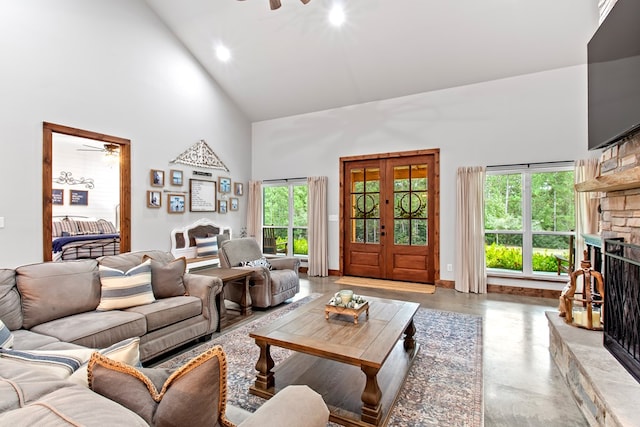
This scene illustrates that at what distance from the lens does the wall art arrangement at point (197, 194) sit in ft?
17.4

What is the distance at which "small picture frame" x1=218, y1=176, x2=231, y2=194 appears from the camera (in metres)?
6.57

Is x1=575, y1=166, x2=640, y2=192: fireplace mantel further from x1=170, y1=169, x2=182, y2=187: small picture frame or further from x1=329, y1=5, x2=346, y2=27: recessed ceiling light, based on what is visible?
x1=170, y1=169, x2=182, y2=187: small picture frame

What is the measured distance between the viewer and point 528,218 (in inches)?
198

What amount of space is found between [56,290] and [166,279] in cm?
84

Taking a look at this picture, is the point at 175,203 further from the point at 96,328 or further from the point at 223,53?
the point at 96,328

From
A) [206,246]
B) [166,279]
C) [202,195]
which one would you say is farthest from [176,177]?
[166,279]

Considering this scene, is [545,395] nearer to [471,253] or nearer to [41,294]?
[471,253]

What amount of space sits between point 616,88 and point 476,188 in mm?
2896

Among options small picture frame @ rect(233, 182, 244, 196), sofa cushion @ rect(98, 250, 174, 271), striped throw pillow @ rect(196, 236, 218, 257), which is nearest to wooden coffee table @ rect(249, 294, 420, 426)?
sofa cushion @ rect(98, 250, 174, 271)

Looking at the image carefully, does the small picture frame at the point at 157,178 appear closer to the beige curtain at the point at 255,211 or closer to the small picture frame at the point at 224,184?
the small picture frame at the point at 224,184

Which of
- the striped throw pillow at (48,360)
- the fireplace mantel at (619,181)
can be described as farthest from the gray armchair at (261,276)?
the fireplace mantel at (619,181)

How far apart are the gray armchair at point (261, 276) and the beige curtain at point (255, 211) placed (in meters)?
2.31

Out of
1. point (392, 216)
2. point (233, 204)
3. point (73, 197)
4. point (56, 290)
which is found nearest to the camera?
point (56, 290)

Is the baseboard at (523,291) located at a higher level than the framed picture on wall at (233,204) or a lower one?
lower
